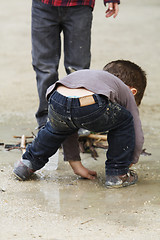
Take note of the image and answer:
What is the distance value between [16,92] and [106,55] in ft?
7.66

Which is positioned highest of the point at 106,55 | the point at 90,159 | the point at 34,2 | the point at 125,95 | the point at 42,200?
the point at 34,2

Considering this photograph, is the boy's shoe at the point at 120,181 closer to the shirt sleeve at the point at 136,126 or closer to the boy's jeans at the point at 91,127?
the boy's jeans at the point at 91,127

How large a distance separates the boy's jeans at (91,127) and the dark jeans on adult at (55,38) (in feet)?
3.11

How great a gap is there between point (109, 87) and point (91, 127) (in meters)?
0.26

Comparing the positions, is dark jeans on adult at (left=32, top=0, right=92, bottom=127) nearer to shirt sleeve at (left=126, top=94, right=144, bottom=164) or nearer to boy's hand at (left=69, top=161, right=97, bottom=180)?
boy's hand at (left=69, top=161, right=97, bottom=180)

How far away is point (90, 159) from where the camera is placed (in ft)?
11.3

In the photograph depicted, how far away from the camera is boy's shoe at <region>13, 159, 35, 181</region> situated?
2898mm

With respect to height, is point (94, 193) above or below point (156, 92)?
above

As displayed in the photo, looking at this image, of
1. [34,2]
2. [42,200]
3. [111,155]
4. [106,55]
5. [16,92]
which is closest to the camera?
[42,200]

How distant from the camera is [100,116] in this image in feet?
8.69

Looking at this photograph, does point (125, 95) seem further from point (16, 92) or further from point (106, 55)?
point (106, 55)

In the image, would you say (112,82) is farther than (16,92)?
No

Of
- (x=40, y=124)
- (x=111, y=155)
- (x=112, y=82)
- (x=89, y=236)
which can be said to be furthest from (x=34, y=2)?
(x=89, y=236)

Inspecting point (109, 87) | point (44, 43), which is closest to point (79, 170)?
point (109, 87)
